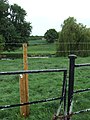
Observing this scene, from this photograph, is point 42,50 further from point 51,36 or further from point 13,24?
point 13,24

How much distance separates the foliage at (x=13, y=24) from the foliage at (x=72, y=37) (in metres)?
13.0

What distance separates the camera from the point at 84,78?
9148 mm

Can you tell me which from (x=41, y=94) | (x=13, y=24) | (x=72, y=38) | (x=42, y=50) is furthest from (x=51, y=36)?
(x=41, y=94)

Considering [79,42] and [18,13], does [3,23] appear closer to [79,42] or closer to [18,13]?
[18,13]

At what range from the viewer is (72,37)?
28.9m

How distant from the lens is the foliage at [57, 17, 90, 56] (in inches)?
1072

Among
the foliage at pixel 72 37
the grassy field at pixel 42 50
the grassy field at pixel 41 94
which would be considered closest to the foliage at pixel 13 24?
the grassy field at pixel 42 50

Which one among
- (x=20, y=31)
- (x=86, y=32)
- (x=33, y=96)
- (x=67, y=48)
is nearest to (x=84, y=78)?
(x=33, y=96)

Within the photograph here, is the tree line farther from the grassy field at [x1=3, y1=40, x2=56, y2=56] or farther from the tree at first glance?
the tree

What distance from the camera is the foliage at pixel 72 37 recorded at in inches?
1072

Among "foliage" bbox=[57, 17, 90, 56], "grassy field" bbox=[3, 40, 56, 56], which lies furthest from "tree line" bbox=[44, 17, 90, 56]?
"grassy field" bbox=[3, 40, 56, 56]

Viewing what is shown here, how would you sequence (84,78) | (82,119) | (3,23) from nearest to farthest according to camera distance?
1. (82,119)
2. (84,78)
3. (3,23)

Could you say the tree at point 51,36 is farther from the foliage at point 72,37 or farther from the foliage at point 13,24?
the foliage at point 72,37

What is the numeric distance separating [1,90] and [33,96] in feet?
3.24
